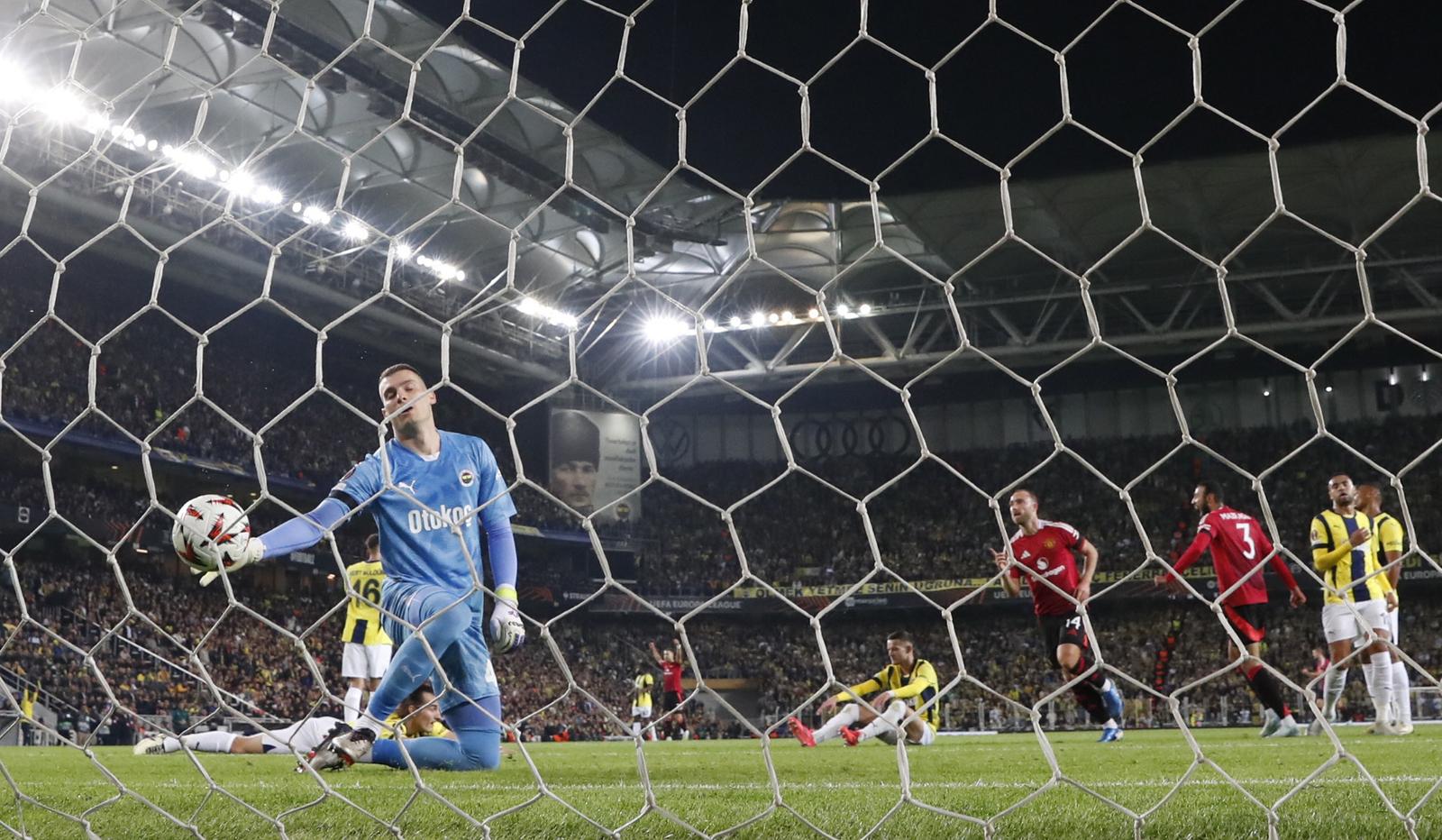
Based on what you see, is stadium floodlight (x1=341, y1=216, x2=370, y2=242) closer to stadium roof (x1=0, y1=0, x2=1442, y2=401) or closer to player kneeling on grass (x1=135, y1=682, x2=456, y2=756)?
stadium roof (x1=0, y1=0, x2=1442, y2=401)

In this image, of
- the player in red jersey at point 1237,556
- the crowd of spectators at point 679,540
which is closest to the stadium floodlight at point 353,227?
the player in red jersey at point 1237,556

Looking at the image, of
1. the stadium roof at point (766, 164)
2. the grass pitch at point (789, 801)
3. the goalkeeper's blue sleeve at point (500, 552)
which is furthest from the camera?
the stadium roof at point (766, 164)

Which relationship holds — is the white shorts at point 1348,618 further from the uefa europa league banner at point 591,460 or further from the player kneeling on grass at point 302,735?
the uefa europa league banner at point 591,460

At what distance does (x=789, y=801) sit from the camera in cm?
290

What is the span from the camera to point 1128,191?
16.7 metres

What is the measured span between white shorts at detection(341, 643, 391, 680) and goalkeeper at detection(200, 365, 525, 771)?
4693mm

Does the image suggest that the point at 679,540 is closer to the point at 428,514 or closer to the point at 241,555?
the point at 428,514

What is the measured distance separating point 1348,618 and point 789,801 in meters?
4.60

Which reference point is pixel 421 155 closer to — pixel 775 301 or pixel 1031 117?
pixel 775 301

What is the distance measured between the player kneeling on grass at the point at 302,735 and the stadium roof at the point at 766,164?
6.20 ft

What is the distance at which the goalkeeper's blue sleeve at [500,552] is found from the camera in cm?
405

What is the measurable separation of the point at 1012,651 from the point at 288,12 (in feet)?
55.5

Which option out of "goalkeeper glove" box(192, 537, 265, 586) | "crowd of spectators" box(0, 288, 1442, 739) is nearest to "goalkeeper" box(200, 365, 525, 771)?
"goalkeeper glove" box(192, 537, 265, 586)

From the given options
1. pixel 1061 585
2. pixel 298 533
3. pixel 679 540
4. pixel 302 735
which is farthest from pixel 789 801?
pixel 679 540
